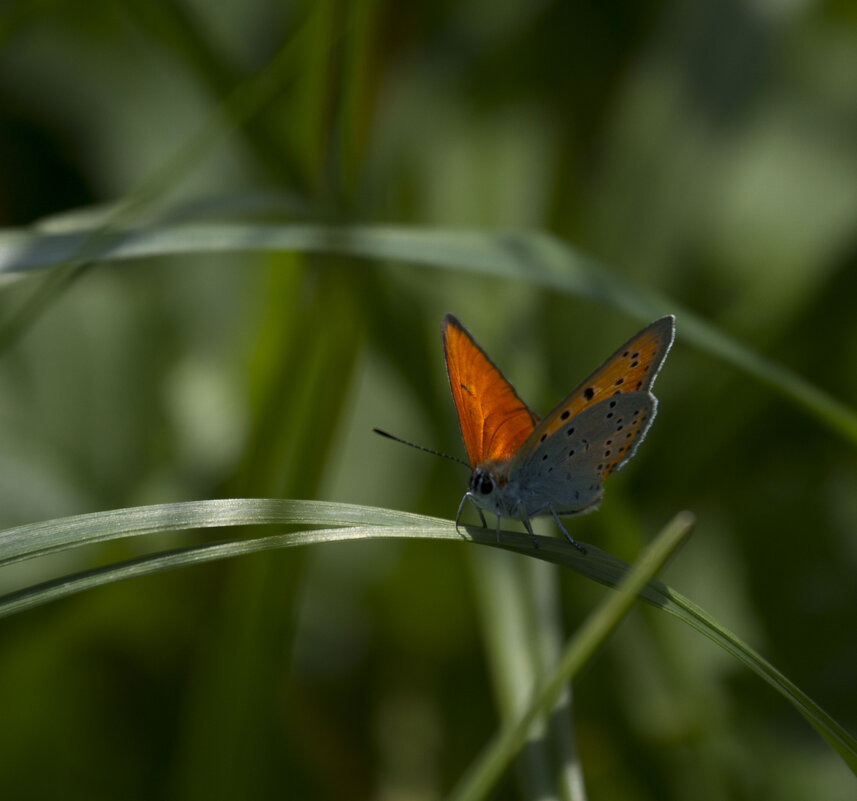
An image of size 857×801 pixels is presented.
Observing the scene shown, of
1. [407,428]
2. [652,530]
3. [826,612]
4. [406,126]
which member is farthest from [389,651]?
[406,126]

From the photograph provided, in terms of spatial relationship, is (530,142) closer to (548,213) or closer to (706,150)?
(548,213)

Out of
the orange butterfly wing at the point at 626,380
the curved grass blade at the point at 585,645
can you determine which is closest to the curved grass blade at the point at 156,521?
the curved grass blade at the point at 585,645

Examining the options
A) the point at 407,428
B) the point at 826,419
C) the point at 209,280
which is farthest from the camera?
the point at 209,280

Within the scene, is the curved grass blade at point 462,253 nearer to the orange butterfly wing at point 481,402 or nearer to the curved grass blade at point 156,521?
the orange butterfly wing at point 481,402

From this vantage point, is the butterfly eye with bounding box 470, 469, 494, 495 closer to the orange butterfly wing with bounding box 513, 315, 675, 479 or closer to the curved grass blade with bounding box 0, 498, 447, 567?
the orange butterfly wing with bounding box 513, 315, 675, 479

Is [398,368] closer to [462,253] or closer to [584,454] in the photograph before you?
[462,253]

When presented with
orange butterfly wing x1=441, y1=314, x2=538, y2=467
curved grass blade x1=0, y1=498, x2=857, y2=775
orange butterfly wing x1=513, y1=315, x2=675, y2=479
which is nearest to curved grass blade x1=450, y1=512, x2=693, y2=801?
curved grass blade x1=0, y1=498, x2=857, y2=775

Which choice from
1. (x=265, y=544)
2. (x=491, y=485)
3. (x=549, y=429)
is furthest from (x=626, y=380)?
(x=265, y=544)
